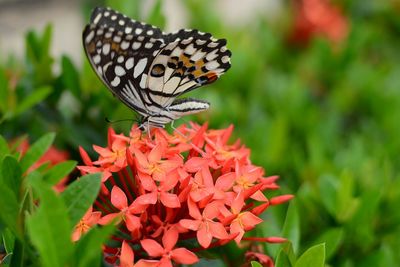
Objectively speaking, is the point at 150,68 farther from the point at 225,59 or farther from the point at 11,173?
the point at 11,173

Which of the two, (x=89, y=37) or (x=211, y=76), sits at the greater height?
(x=89, y=37)

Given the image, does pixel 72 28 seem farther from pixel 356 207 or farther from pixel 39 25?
pixel 356 207

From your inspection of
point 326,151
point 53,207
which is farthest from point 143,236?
point 326,151

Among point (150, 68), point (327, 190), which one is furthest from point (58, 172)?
point (327, 190)

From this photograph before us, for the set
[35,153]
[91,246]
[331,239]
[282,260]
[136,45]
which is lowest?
[331,239]

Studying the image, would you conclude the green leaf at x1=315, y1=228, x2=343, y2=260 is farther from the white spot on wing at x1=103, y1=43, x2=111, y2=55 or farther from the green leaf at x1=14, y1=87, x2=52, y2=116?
the green leaf at x1=14, y1=87, x2=52, y2=116
